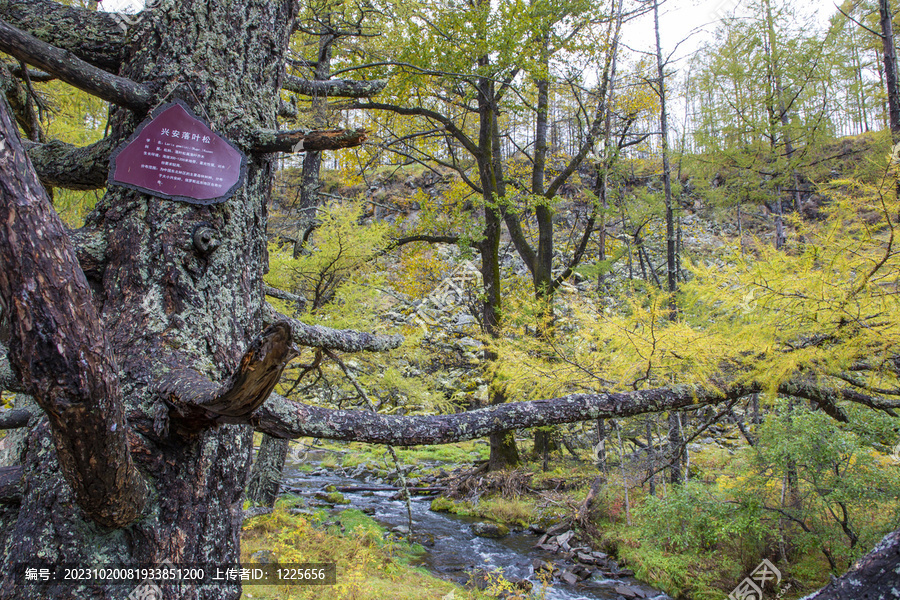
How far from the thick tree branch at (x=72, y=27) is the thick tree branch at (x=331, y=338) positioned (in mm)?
1214

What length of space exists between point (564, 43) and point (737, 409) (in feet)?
33.0

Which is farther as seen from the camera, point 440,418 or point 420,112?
point 420,112

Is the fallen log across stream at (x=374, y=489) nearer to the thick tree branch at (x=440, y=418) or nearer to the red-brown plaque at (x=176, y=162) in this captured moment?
the thick tree branch at (x=440, y=418)

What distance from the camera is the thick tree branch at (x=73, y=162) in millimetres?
1855

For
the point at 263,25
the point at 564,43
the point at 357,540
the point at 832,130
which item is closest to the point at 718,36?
the point at 832,130

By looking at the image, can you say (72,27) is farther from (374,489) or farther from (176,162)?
(374,489)

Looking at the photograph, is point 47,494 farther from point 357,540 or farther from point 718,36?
point 718,36

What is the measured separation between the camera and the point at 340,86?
2.39 m

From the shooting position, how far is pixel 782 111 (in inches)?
402

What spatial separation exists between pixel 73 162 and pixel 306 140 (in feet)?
3.37

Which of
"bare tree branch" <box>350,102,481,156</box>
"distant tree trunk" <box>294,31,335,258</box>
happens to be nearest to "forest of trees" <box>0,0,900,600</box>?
"distant tree trunk" <box>294,31,335,258</box>

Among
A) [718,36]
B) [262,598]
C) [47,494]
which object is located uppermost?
[718,36]

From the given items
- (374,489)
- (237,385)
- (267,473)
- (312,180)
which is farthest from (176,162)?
(374,489)

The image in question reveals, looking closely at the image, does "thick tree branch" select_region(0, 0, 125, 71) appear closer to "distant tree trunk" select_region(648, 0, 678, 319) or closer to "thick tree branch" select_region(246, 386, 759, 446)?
"thick tree branch" select_region(246, 386, 759, 446)
